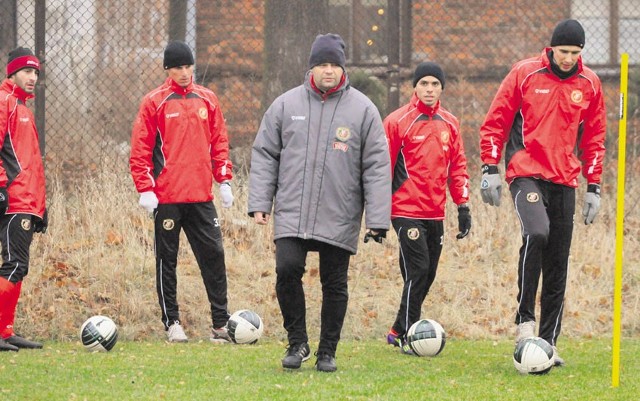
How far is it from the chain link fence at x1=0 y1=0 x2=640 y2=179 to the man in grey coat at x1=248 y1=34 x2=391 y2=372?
215 inches

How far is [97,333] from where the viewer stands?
9.23 meters

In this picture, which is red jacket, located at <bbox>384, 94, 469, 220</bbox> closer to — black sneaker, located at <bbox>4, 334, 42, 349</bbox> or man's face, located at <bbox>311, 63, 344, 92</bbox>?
man's face, located at <bbox>311, 63, 344, 92</bbox>

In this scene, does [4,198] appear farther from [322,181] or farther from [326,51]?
[326,51]

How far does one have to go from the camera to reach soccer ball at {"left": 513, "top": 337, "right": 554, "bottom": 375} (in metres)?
8.05

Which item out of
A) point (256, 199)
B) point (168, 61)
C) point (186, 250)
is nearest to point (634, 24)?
point (186, 250)

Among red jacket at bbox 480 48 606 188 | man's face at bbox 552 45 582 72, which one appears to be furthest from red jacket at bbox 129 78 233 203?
man's face at bbox 552 45 582 72

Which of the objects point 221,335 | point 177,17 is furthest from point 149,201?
point 177,17

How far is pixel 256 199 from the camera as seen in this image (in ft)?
26.2

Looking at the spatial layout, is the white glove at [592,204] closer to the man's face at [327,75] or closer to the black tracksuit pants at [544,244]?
the black tracksuit pants at [544,244]

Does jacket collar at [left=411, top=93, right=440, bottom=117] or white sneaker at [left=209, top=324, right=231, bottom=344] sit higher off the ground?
jacket collar at [left=411, top=93, right=440, bottom=117]

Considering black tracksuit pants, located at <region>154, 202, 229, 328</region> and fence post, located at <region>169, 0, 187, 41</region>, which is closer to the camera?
black tracksuit pants, located at <region>154, 202, 229, 328</region>

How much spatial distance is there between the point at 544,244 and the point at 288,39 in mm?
6320

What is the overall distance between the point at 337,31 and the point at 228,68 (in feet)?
5.89

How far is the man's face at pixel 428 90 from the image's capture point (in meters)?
9.46
